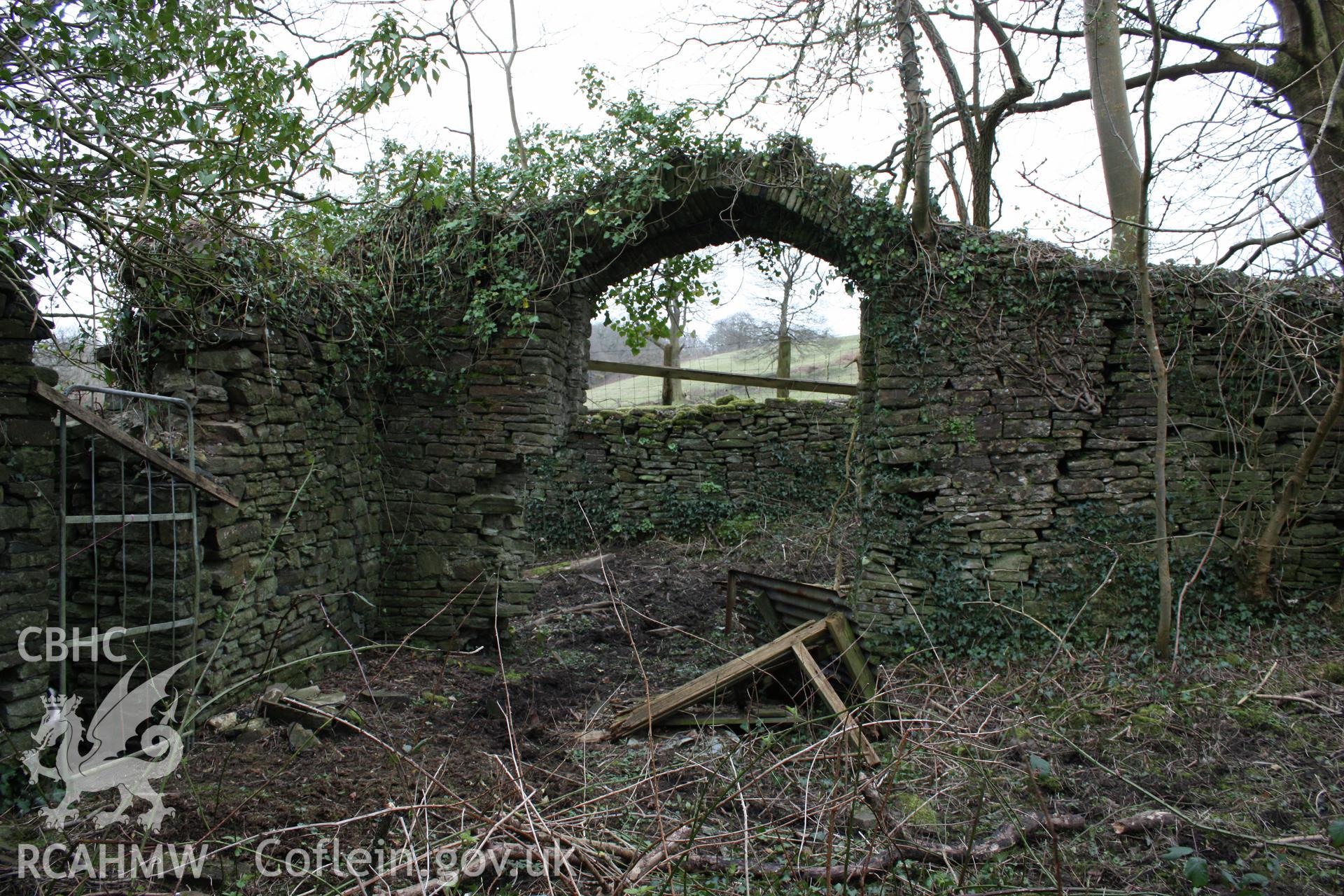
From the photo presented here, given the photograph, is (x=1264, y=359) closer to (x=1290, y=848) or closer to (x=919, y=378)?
(x=919, y=378)

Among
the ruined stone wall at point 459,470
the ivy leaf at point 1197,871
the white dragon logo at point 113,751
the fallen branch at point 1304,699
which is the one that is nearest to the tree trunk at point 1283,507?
the fallen branch at point 1304,699

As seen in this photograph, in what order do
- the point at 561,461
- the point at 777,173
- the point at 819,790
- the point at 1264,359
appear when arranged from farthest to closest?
the point at 561,461 → the point at 777,173 → the point at 1264,359 → the point at 819,790

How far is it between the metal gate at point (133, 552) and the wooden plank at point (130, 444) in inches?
0.5

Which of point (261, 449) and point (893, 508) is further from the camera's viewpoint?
point (893, 508)

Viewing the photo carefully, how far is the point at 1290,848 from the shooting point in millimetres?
3195

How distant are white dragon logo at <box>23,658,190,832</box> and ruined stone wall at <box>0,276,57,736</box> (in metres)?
0.15

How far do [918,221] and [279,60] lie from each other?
14.6 feet

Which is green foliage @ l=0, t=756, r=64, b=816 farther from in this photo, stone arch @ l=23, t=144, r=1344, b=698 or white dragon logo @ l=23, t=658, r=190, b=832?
stone arch @ l=23, t=144, r=1344, b=698

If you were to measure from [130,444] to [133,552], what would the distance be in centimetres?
75

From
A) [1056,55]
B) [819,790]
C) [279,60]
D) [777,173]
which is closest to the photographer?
[819,790]

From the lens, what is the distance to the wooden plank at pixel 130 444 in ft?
12.4

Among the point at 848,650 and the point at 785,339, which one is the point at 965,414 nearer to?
the point at 848,650

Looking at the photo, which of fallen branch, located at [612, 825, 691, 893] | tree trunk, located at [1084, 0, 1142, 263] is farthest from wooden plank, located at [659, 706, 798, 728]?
tree trunk, located at [1084, 0, 1142, 263]

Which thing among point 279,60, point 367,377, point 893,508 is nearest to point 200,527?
point 367,377
